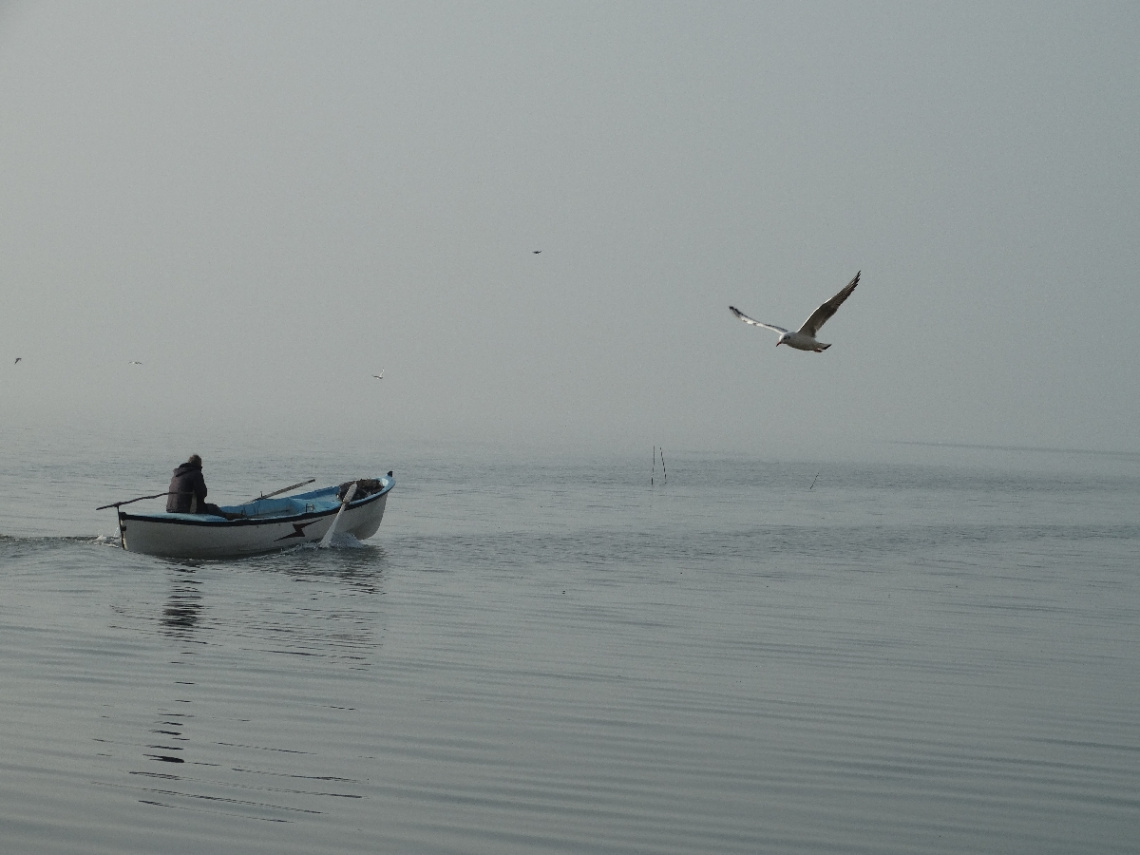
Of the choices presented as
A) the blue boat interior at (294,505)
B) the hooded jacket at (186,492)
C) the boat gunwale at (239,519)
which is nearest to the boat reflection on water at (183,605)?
the boat gunwale at (239,519)

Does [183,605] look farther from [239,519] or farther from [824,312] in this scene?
[824,312]

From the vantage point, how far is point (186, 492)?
26172mm

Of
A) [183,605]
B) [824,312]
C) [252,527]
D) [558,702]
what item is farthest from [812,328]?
[252,527]

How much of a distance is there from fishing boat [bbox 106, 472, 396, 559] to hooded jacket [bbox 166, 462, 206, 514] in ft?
0.91

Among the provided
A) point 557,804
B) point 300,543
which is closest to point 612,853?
point 557,804

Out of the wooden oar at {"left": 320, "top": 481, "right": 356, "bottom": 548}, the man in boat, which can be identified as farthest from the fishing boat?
the man in boat

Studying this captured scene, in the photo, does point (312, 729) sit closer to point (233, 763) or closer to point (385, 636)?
point (233, 763)

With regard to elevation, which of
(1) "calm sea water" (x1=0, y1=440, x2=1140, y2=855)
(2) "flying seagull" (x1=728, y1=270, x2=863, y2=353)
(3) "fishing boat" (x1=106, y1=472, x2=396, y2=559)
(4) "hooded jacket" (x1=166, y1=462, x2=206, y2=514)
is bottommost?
(1) "calm sea water" (x1=0, y1=440, x2=1140, y2=855)

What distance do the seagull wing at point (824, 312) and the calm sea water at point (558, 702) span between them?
13.6ft

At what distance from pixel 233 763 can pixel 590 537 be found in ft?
80.8

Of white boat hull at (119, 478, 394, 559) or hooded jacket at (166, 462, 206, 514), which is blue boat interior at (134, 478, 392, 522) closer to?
white boat hull at (119, 478, 394, 559)

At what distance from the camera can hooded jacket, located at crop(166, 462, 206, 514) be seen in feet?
85.6

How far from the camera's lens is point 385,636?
17.0 meters

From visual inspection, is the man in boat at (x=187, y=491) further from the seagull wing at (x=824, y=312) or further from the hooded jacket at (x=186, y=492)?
the seagull wing at (x=824, y=312)
